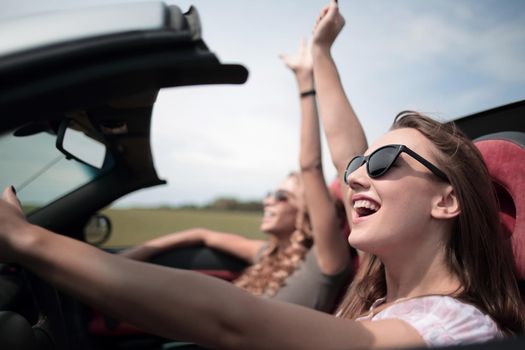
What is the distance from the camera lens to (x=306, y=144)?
2.41m

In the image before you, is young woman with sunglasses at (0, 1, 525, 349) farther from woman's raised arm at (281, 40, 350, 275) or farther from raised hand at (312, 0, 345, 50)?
woman's raised arm at (281, 40, 350, 275)

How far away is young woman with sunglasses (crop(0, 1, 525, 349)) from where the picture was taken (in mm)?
748

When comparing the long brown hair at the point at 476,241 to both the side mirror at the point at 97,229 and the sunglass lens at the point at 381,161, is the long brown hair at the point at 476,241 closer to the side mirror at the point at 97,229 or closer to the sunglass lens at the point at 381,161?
the sunglass lens at the point at 381,161

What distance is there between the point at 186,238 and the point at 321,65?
1940 millimetres

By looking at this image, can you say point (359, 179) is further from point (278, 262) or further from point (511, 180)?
point (278, 262)

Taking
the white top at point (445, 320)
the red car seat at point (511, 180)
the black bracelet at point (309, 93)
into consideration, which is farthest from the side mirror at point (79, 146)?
the red car seat at point (511, 180)

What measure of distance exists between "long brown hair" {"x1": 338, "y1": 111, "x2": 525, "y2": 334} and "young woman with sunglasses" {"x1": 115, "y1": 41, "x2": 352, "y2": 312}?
0.98 metres

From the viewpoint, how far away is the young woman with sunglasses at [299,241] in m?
2.38

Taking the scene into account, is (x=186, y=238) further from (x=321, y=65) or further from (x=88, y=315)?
(x=321, y=65)

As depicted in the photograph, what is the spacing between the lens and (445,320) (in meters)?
1.06

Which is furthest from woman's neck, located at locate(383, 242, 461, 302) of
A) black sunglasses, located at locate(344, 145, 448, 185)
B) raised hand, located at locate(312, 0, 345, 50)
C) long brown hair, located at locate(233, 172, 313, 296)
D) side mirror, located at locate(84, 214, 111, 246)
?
side mirror, located at locate(84, 214, 111, 246)

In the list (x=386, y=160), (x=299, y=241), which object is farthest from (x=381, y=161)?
(x=299, y=241)

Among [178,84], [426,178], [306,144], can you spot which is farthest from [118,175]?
[426,178]

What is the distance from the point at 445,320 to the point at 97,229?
6.60ft
